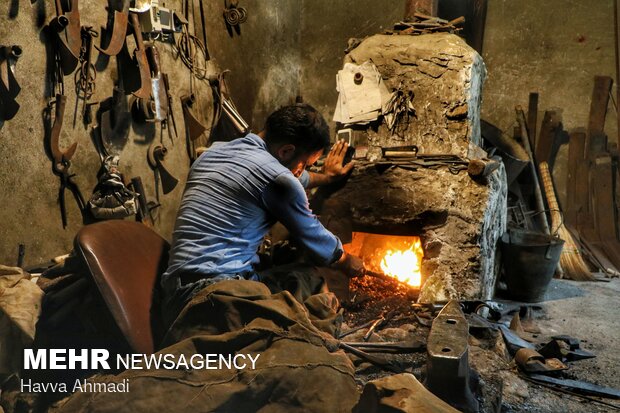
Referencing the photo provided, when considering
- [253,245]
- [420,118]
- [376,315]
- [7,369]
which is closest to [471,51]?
[420,118]

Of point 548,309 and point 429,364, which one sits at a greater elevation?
point 429,364

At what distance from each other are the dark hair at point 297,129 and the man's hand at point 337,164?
1.38m

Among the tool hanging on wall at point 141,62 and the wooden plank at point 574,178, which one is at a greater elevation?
the tool hanging on wall at point 141,62

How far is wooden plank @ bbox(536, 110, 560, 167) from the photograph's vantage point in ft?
21.6

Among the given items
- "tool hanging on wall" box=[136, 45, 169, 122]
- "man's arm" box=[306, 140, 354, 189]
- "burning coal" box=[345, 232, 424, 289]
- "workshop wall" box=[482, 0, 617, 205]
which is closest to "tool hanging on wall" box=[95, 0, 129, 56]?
"tool hanging on wall" box=[136, 45, 169, 122]

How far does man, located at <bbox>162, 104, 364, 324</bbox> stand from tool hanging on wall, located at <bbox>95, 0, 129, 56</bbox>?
167cm

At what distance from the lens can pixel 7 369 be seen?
2145 millimetres

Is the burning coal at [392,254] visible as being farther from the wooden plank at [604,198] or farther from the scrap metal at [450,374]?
the wooden plank at [604,198]

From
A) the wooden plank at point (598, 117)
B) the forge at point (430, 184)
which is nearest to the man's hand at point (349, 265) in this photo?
the forge at point (430, 184)

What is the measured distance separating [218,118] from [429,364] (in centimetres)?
373

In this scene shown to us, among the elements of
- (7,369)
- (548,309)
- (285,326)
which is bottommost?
(548,309)

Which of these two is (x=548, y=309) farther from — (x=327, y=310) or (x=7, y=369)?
(x=7, y=369)

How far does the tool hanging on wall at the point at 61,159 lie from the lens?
136 inches

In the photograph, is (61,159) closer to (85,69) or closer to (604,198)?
(85,69)
